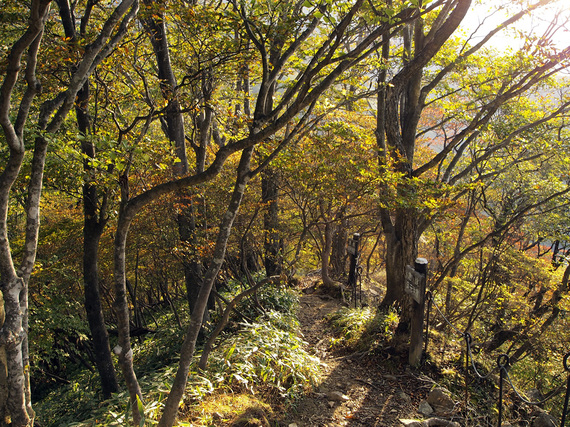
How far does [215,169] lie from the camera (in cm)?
323

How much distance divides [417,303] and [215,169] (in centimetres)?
378

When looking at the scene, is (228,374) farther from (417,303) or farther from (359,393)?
(417,303)

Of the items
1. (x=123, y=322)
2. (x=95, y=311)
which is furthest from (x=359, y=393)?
(x=95, y=311)

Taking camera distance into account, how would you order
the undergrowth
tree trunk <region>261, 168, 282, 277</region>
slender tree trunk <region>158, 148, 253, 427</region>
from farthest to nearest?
tree trunk <region>261, 168, 282, 277</region> → the undergrowth → slender tree trunk <region>158, 148, 253, 427</region>

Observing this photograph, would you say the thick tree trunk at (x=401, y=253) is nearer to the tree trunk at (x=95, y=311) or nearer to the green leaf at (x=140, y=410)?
the green leaf at (x=140, y=410)

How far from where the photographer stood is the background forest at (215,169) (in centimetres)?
353

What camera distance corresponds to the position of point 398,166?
7082 millimetres

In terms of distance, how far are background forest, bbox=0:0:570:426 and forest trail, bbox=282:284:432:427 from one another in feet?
0.97

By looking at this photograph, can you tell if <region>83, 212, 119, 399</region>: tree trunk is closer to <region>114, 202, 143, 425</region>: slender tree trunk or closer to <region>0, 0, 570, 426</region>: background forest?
<region>0, 0, 570, 426</region>: background forest

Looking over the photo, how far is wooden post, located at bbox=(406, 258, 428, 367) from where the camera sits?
545 cm

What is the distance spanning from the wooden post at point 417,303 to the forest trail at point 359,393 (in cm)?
28

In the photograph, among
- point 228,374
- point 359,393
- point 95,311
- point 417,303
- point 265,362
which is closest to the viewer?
point 228,374

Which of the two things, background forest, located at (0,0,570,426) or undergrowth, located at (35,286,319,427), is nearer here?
background forest, located at (0,0,570,426)

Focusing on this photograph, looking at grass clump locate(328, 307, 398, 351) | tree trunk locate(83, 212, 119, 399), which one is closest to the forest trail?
grass clump locate(328, 307, 398, 351)
